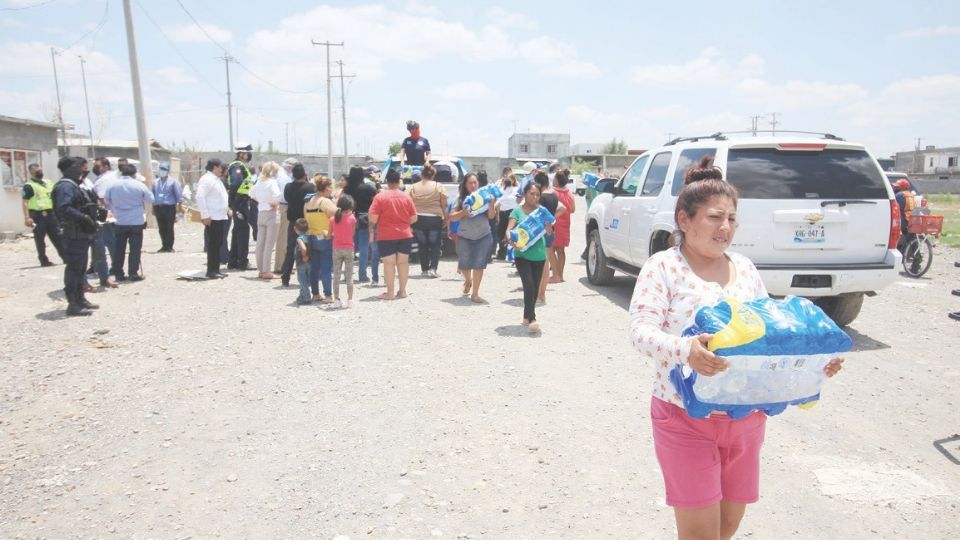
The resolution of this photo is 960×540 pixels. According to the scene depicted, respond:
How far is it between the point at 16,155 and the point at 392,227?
47.7 feet

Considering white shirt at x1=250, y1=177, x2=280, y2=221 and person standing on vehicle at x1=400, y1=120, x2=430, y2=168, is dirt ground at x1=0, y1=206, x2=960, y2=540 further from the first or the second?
person standing on vehicle at x1=400, y1=120, x2=430, y2=168

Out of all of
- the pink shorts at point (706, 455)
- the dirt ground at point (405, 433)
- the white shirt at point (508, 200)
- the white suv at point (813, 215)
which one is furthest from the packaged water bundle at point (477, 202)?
the pink shorts at point (706, 455)

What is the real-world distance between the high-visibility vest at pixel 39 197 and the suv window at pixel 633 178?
9774 mm

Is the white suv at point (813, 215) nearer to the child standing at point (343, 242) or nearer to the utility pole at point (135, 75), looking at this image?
the child standing at point (343, 242)

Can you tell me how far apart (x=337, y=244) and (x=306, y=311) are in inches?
38.8

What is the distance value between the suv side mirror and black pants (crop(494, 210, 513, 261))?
124 inches

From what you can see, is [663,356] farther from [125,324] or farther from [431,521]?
[125,324]

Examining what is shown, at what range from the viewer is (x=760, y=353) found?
2189 mm

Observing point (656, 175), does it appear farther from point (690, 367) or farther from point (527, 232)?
point (690, 367)

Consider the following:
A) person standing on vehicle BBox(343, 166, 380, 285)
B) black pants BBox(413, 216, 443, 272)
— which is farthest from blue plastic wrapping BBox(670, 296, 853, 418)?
black pants BBox(413, 216, 443, 272)

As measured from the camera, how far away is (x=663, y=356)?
234cm

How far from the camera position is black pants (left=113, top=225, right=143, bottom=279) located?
10.7 metres

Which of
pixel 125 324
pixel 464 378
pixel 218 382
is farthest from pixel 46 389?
pixel 464 378

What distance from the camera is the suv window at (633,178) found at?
9562 millimetres
